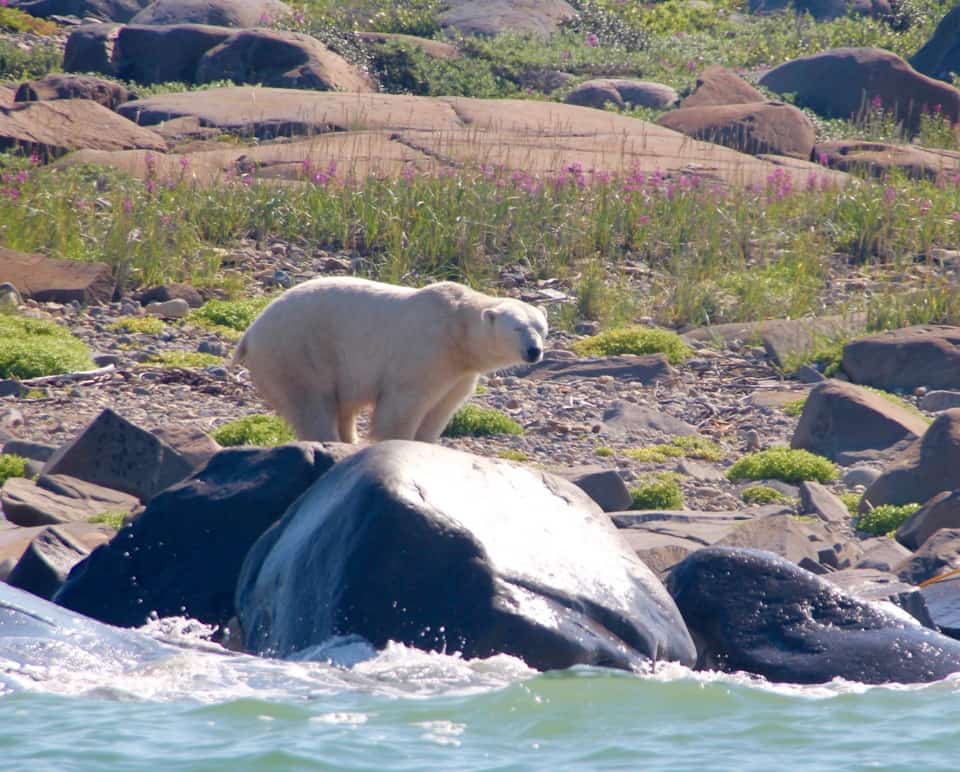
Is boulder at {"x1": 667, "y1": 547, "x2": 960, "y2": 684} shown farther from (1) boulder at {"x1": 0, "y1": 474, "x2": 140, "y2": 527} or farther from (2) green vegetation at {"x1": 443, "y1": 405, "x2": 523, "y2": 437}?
(2) green vegetation at {"x1": 443, "y1": 405, "x2": 523, "y2": 437}

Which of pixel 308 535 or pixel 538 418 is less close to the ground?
pixel 308 535

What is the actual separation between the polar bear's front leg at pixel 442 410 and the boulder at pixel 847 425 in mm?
2677

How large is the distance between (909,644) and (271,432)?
4862mm

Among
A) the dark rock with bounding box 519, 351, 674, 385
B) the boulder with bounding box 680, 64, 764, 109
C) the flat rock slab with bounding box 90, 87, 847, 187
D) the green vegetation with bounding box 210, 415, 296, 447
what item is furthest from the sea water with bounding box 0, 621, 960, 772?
the boulder with bounding box 680, 64, 764, 109

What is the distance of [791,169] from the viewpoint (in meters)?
19.6

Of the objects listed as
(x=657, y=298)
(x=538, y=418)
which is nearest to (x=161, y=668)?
(x=538, y=418)

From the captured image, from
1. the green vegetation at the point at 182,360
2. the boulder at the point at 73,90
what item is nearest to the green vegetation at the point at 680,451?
the green vegetation at the point at 182,360

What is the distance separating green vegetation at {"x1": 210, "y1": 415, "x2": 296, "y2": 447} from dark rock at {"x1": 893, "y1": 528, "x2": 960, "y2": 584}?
4.07 meters

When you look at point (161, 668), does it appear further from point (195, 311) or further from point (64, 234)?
point (64, 234)

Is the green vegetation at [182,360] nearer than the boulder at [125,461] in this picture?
No

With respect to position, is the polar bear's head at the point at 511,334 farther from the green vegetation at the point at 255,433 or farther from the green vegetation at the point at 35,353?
the green vegetation at the point at 35,353

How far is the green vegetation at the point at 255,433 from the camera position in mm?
9945

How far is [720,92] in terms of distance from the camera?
24891 millimetres

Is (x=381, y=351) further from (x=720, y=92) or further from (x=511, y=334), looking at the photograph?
(x=720, y=92)
